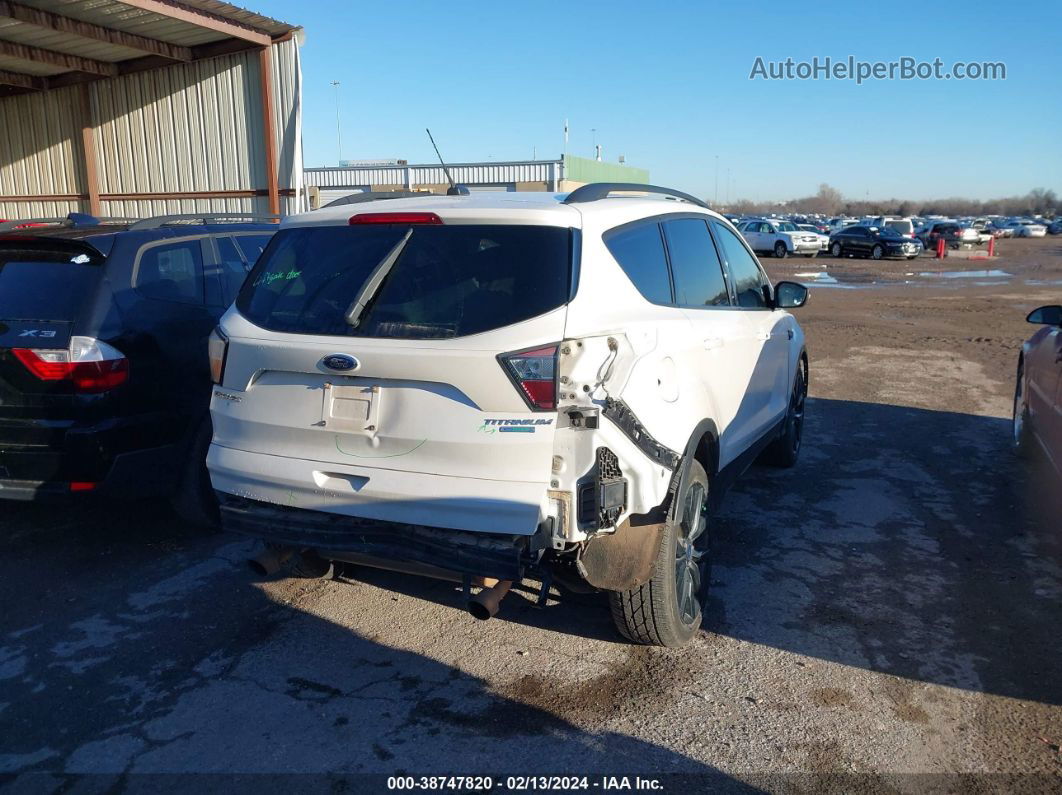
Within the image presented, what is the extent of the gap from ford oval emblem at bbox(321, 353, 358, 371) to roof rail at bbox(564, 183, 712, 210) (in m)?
1.17

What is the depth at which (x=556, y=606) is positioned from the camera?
445cm

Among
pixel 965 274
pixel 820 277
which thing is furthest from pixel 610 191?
pixel 965 274

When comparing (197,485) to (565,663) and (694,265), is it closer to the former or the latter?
(565,663)

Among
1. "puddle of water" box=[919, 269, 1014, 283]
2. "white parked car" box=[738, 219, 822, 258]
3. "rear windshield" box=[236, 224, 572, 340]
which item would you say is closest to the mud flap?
"rear windshield" box=[236, 224, 572, 340]

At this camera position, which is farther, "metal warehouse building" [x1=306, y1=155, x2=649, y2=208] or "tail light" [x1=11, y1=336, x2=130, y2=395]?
"metal warehouse building" [x1=306, y1=155, x2=649, y2=208]

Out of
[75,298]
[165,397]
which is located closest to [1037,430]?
[165,397]

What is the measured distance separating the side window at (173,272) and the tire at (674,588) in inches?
128

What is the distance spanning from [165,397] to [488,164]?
31.3m

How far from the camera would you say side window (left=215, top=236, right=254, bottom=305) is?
5.76 meters

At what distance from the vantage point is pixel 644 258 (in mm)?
4008

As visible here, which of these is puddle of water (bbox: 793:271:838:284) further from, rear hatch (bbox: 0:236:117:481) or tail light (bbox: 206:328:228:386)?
tail light (bbox: 206:328:228:386)

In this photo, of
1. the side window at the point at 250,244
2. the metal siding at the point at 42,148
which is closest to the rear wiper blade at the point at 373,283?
the side window at the point at 250,244

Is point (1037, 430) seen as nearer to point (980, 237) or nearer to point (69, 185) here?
point (69, 185)

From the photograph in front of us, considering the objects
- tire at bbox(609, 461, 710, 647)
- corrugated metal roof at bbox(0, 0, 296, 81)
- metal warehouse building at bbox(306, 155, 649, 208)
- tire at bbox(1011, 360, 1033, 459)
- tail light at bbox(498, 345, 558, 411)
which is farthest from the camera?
metal warehouse building at bbox(306, 155, 649, 208)
